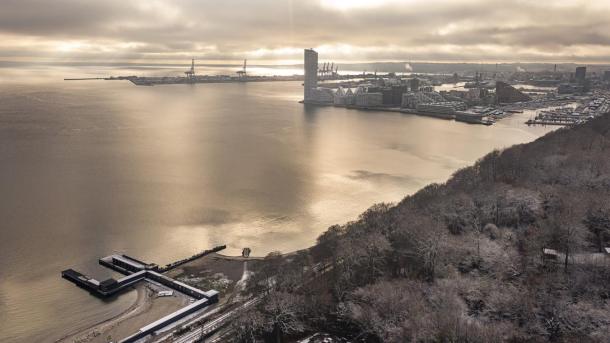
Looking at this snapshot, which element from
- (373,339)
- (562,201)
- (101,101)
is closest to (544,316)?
(373,339)

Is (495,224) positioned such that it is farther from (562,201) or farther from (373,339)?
(373,339)

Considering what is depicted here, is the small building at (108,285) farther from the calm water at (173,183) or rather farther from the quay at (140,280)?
the calm water at (173,183)

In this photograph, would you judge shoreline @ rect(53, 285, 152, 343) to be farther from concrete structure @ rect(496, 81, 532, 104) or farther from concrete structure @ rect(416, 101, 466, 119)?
concrete structure @ rect(496, 81, 532, 104)

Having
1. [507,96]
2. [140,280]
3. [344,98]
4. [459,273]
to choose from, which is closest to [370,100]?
[344,98]

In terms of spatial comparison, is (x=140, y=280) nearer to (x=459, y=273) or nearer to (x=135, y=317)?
(x=135, y=317)

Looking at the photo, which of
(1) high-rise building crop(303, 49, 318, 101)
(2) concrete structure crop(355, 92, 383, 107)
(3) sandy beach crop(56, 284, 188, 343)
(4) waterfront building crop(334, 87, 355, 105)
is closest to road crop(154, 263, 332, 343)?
(3) sandy beach crop(56, 284, 188, 343)

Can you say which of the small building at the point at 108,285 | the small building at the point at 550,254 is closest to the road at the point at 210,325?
the small building at the point at 108,285
